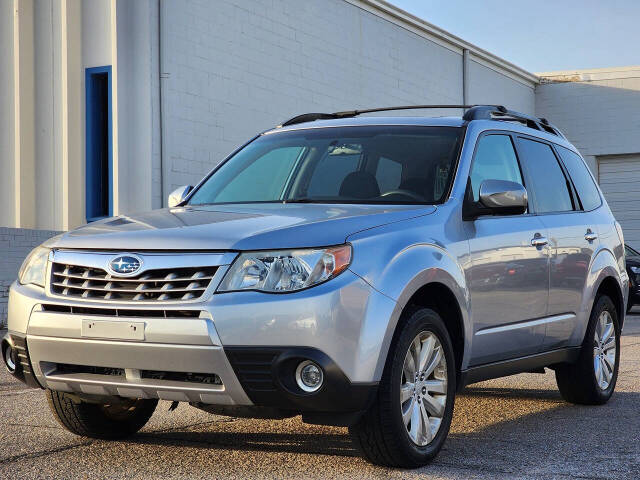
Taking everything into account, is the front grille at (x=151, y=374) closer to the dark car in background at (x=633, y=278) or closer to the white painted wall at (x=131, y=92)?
the white painted wall at (x=131, y=92)

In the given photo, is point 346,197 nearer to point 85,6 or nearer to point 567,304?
point 567,304

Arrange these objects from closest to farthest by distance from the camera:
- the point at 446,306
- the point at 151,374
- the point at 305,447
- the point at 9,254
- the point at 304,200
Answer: the point at 151,374, the point at 446,306, the point at 305,447, the point at 304,200, the point at 9,254

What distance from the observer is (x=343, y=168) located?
6.18 meters

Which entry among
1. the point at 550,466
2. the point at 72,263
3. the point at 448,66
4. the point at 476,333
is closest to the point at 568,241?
the point at 476,333

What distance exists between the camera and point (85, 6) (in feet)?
55.9

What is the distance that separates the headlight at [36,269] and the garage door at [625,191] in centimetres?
2728

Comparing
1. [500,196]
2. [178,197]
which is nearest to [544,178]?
[500,196]

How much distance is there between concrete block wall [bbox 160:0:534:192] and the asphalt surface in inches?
408

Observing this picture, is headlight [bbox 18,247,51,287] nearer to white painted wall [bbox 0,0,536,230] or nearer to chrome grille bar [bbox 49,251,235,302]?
chrome grille bar [bbox 49,251,235,302]

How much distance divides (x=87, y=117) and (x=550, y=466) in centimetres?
1319

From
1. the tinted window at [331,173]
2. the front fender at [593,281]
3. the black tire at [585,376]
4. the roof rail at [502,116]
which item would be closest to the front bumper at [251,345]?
the tinted window at [331,173]

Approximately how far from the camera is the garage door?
30875 mm

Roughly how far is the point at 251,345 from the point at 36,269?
124 cm

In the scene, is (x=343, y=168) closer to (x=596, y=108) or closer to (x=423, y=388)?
(x=423, y=388)
